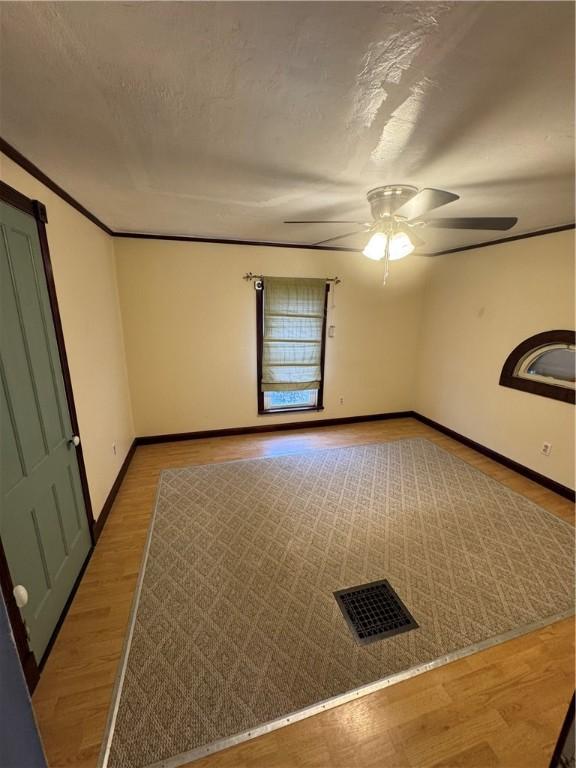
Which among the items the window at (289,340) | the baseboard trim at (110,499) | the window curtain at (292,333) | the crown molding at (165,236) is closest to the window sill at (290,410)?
the window at (289,340)

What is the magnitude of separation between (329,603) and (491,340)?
3.08 metres

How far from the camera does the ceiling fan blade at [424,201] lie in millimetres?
1521

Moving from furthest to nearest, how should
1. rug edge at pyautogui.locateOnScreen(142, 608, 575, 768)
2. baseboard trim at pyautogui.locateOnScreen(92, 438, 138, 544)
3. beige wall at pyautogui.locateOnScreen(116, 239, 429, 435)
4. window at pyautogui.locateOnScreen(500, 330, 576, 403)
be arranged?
beige wall at pyautogui.locateOnScreen(116, 239, 429, 435) < window at pyautogui.locateOnScreen(500, 330, 576, 403) < baseboard trim at pyautogui.locateOnScreen(92, 438, 138, 544) < rug edge at pyautogui.locateOnScreen(142, 608, 575, 768)

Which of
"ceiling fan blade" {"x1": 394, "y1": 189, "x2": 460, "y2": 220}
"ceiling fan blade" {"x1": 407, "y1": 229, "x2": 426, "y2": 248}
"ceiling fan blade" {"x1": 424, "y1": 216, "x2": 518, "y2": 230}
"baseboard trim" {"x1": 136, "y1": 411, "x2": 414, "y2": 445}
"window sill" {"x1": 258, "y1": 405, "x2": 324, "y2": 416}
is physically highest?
"ceiling fan blade" {"x1": 394, "y1": 189, "x2": 460, "y2": 220}

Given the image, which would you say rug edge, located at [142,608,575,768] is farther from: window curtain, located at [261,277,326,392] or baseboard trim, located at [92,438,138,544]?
window curtain, located at [261,277,326,392]

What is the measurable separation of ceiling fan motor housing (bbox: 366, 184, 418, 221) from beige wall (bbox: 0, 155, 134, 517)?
1.90 metres

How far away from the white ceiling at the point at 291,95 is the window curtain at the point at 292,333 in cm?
169

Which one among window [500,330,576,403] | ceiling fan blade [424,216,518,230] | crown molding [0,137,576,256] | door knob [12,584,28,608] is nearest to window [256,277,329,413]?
crown molding [0,137,576,256]

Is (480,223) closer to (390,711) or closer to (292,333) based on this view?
(292,333)

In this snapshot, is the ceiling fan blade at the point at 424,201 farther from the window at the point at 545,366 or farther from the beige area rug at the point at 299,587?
the beige area rug at the point at 299,587

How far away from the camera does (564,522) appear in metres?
2.39

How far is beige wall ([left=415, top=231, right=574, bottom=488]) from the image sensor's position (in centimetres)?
274

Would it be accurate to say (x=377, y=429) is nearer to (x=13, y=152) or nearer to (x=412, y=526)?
(x=412, y=526)

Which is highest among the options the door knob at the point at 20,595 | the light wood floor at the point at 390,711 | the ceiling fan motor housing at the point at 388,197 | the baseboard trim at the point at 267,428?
the ceiling fan motor housing at the point at 388,197
